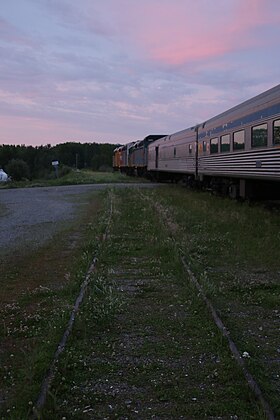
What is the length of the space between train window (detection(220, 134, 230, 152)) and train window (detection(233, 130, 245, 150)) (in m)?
0.91

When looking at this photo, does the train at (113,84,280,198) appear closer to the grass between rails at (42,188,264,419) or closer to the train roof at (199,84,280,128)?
the train roof at (199,84,280,128)

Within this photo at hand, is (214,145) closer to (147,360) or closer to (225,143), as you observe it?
(225,143)

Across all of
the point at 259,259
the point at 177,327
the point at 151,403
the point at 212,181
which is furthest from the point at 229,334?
the point at 212,181

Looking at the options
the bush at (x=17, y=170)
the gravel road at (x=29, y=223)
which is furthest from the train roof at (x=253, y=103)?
the bush at (x=17, y=170)

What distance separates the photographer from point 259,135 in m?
14.7

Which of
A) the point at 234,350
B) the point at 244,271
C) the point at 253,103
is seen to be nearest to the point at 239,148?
the point at 253,103

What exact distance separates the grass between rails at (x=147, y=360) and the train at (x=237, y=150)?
7.09 m

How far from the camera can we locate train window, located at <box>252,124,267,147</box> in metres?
14.1

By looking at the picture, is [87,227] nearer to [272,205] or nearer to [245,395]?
[272,205]

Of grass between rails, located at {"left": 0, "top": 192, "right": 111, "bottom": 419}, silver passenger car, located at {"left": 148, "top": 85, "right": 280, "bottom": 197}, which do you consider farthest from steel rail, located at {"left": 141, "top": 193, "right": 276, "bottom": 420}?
silver passenger car, located at {"left": 148, "top": 85, "right": 280, "bottom": 197}

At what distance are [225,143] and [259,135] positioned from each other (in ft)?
14.7

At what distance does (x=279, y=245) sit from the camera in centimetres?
1026

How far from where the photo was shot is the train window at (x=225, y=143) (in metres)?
18.6

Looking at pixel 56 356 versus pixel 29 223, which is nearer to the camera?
pixel 56 356
